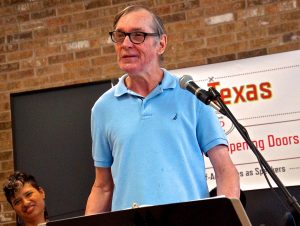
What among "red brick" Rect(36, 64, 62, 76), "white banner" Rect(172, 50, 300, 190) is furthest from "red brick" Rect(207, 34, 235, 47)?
"red brick" Rect(36, 64, 62, 76)

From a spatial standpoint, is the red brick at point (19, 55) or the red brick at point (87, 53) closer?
the red brick at point (87, 53)

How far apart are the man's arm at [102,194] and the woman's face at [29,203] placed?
1.86 metres

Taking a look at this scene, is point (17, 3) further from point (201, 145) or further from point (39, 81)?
point (201, 145)

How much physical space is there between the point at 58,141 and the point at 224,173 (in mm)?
2928

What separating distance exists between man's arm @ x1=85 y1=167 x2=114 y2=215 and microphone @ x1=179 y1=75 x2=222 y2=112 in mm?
480

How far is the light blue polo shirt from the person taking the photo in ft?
7.35

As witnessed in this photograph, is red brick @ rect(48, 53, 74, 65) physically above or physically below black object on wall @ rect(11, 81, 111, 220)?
above

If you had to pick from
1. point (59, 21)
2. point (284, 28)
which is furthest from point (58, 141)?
point (284, 28)

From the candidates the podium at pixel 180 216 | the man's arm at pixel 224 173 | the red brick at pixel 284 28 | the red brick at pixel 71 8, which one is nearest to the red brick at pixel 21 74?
the red brick at pixel 71 8

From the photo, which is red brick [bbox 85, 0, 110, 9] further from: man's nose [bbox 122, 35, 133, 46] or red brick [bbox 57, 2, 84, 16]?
man's nose [bbox 122, 35, 133, 46]

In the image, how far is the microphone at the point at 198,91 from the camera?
2.15 metres

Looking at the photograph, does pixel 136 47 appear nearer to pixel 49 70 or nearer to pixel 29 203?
pixel 29 203

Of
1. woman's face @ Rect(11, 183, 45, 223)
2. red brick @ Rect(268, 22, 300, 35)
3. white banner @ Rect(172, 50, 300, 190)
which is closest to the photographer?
woman's face @ Rect(11, 183, 45, 223)

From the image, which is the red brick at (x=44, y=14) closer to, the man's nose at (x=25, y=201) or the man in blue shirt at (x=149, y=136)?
the man's nose at (x=25, y=201)
